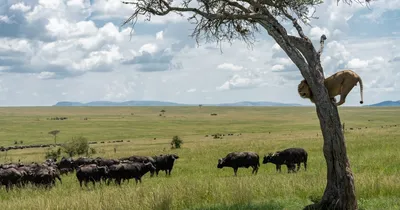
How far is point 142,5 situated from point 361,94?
6647 millimetres

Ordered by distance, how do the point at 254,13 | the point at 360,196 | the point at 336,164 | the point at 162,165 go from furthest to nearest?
the point at 162,165
the point at 360,196
the point at 254,13
the point at 336,164

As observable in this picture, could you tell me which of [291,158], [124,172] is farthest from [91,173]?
[291,158]

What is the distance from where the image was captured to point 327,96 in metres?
11.6

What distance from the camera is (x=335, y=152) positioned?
11570mm

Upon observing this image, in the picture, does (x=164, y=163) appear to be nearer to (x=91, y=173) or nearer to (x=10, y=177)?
(x=91, y=173)

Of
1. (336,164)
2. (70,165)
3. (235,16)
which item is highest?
(235,16)

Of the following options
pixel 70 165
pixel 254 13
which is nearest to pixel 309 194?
pixel 254 13

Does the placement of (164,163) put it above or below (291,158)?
below

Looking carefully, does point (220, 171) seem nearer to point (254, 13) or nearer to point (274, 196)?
point (274, 196)

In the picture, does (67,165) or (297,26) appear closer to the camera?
(297,26)

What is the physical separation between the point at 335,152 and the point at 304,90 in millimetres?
1834

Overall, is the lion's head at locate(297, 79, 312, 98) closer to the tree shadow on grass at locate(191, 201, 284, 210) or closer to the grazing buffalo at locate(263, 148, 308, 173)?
the tree shadow on grass at locate(191, 201, 284, 210)

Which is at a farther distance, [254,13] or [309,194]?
[309,194]

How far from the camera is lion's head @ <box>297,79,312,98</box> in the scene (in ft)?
39.7
